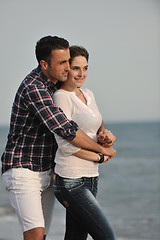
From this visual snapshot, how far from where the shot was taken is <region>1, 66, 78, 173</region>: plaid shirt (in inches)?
83.4

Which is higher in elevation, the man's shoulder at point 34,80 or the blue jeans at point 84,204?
the man's shoulder at point 34,80

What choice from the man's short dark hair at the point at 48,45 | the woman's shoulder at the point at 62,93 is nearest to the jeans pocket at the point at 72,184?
the woman's shoulder at the point at 62,93

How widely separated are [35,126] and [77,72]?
1.28 ft

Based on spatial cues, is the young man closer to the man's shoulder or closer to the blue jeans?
the man's shoulder

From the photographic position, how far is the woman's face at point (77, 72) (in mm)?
2307

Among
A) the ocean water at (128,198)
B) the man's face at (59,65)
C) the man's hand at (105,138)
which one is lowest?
the ocean water at (128,198)

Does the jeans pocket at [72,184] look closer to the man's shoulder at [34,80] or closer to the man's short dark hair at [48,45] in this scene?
the man's shoulder at [34,80]

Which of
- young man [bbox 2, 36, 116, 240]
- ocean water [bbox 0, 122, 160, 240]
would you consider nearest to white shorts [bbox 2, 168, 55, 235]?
young man [bbox 2, 36, 116, 240]

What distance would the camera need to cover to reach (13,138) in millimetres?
2260

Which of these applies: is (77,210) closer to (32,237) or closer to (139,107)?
(32,237)

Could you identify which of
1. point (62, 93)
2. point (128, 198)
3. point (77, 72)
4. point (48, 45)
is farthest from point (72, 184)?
point (128, 198)

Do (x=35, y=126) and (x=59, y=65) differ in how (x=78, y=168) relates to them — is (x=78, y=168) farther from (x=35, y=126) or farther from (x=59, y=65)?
(x=59, y=65)

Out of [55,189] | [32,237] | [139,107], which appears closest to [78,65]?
[55,189]

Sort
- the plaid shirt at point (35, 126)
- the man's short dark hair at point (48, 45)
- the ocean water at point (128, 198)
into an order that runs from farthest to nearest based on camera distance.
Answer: the ocean water at point (128, 198), the man's short dark hair at point (48, 45), the plaid shirt at point (35, 126)
